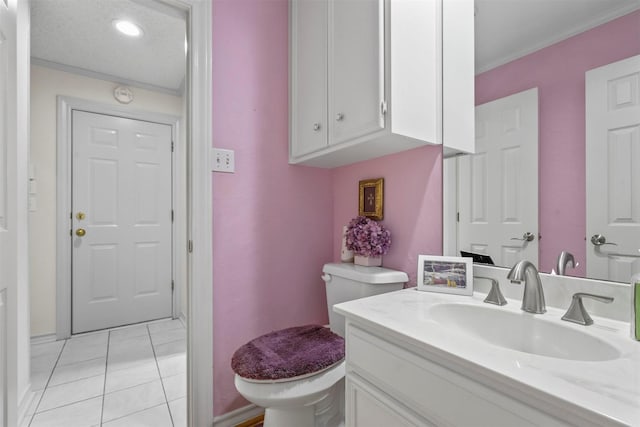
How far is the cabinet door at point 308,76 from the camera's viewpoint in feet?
4.54

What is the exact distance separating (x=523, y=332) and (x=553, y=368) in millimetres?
329

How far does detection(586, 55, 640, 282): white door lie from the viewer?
2.51 ft

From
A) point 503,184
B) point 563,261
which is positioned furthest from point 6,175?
point 563,261

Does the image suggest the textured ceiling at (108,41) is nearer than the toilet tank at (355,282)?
No

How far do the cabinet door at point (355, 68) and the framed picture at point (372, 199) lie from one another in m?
0.33

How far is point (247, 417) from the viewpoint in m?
1.43

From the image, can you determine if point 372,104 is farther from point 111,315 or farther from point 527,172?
point 111,315

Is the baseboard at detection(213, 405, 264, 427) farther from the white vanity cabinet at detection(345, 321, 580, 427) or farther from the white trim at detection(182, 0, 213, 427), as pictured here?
the white vanity cabinet at detection(345, 321, 580, 427)

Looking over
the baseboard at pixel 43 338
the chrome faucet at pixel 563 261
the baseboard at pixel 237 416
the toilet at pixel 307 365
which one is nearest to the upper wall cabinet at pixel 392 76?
the chrome faucet at pixel 563 261

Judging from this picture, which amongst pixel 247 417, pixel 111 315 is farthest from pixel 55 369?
pixel 247 417

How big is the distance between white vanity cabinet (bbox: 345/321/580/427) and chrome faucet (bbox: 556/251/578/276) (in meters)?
0.55

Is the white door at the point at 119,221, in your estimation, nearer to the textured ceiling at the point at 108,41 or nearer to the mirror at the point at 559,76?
the textured ceiling at the point at 108,41

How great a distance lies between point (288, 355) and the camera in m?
1.12

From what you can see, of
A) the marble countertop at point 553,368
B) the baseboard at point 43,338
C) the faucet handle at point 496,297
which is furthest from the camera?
the baseboard at point 43,338
